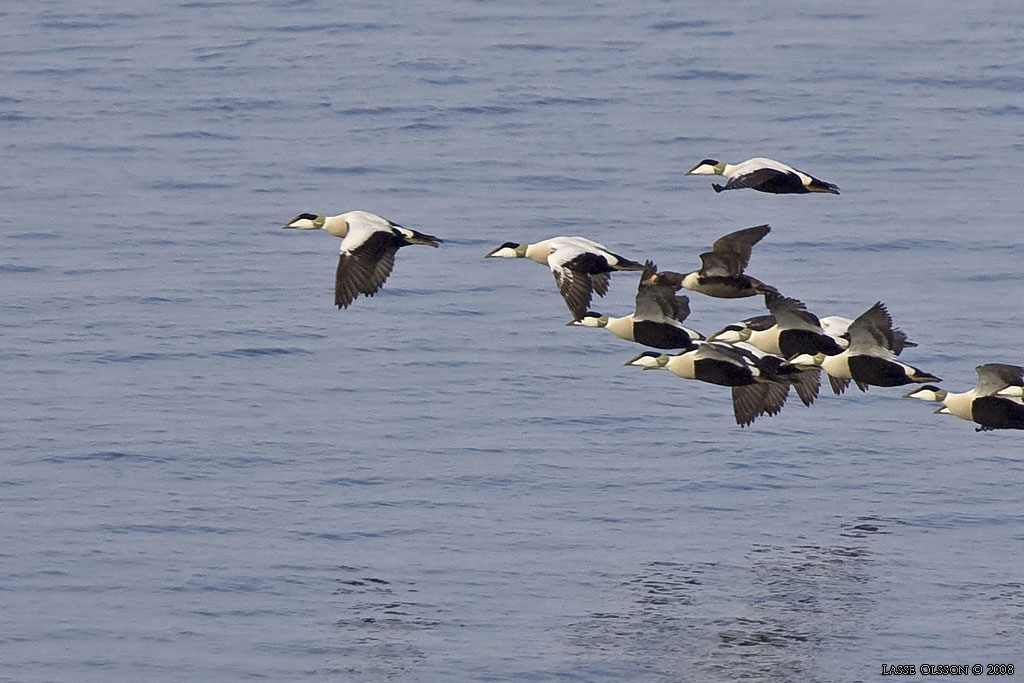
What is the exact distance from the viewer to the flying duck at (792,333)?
22.7 m

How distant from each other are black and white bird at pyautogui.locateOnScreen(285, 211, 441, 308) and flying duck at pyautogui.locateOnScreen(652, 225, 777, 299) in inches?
108

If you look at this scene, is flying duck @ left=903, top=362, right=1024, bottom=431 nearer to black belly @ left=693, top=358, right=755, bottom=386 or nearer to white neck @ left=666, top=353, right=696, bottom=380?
black belly @ left=693, top=358, right=755, bottom=386

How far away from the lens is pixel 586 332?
124 ft

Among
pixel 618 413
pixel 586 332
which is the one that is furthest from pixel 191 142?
pixel 618 413

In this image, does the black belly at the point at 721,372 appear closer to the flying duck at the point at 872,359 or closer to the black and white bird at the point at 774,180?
the flying duck at the point at 872,359

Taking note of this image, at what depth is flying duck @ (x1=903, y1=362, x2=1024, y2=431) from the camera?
22000mm

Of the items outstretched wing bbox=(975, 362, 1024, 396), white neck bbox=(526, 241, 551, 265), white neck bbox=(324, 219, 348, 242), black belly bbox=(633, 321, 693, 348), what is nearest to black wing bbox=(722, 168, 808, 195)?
black belly bbox=(633, 321, 693, 348)

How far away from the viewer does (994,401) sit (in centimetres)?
2225

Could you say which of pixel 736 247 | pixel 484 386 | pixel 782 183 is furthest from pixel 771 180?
pixel 484 386

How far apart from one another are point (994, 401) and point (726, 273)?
3.17 metres

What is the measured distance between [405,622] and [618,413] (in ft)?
27.3

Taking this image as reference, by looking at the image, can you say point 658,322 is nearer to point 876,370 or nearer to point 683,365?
point 683,365

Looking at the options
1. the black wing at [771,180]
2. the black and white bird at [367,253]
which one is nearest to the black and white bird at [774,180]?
the black wing at [771,180]

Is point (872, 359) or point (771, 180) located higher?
point (771, 180)
